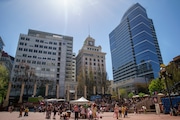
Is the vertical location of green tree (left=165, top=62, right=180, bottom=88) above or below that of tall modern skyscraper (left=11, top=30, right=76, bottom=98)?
below

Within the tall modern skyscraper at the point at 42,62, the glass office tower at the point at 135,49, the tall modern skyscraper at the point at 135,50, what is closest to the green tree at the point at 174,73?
the tall modern skyscraper at the point at 42,62

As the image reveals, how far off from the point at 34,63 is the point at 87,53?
3412 centimetres

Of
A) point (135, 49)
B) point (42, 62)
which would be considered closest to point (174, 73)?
point (42, 62)

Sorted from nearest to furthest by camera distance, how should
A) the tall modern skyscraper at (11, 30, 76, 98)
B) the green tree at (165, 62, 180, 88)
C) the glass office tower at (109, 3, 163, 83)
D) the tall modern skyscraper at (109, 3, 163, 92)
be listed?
the green tree at (165, 62, 180, 88)
the tall modern skyscraper at (11, 30, 76, 98)
the tall modern skyscraper at (109, 3, 163, 92)
the glass office tower at (109, 3, 163, 83)

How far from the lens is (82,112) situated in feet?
50.1

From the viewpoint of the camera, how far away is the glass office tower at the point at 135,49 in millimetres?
86875

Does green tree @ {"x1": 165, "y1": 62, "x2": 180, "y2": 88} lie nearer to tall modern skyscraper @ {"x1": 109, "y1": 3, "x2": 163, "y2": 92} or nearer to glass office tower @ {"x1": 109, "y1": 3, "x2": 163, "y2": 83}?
tall modern skyscraper @ {"x1": 109, "y1": 3, "x2": 163, "y2": 92}

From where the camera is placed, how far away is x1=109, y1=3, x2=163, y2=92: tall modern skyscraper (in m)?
86.2

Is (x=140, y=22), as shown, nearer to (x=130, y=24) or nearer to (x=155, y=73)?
(x=130, y=24)

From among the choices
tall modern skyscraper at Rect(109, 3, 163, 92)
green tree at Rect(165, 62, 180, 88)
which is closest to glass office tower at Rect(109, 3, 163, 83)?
tall modern skyscraper at Rect(109, 3, 163, 92)

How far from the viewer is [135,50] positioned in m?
95.8

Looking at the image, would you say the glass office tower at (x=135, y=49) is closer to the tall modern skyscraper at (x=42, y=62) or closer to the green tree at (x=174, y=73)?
the tall modern skyscraper at (x=42, y=62)

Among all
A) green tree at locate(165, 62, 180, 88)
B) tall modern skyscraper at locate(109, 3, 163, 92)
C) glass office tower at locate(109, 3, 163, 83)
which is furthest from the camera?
glass office tower at locate(109, 3, 163, 83)

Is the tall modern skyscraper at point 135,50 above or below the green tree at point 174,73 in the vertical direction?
above
